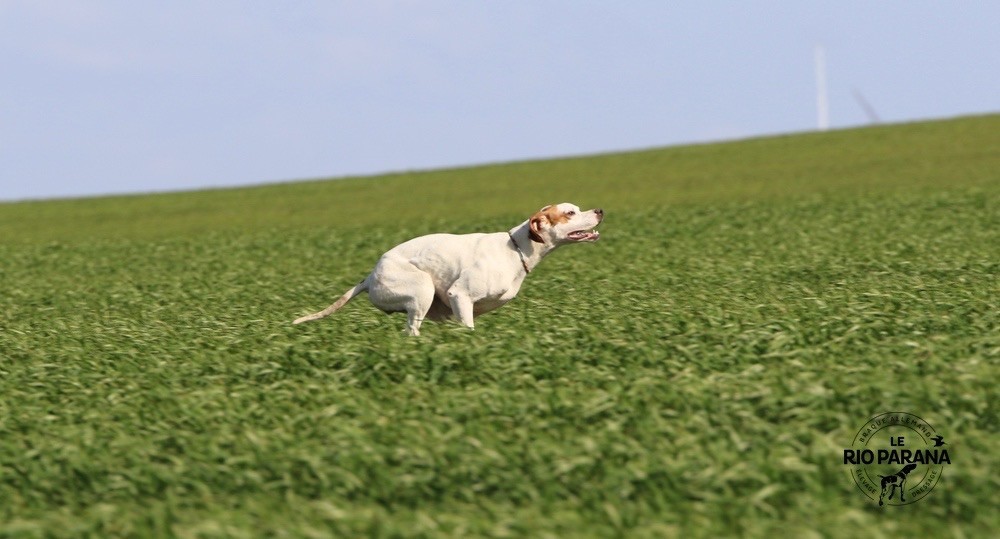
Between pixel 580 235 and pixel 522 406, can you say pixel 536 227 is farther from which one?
pixel 522 406

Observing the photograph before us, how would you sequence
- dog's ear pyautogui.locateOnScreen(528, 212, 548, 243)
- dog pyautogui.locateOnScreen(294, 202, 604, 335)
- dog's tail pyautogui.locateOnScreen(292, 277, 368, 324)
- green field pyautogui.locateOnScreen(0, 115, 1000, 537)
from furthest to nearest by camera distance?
dog's tail pyautogui.locateOnScreen(292, 277, 368, 324) → dog's ear pyautogui.locateOnScreen(528, 212, 548, 243) → dog pyautogui.locateOnScreen(294, 202, 604, 335) → green field pyautogui.locateOnScreen(0, 115, 1000, 537)

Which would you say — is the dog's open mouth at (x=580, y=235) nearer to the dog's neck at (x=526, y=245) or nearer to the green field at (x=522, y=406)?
the dog's neck at (x=526, y=245)

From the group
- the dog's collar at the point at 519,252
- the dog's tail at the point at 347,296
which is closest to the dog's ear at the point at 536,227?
the dog's collar at the point at 519,252

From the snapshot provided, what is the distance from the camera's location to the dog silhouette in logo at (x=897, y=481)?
280 inches

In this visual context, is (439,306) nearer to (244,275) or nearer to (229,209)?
(244,275)

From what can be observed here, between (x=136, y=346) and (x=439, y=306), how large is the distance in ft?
11.1

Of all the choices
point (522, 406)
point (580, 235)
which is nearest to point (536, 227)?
point (580, 235)

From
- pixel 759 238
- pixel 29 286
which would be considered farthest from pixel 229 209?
pixel 759 238

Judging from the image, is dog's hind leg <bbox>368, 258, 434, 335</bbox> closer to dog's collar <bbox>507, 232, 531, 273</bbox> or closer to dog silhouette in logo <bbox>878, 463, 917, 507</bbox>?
dog's collar <bbox>507, 232, 531, 273</bbox>

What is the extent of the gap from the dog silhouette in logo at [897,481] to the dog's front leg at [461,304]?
5020 mm

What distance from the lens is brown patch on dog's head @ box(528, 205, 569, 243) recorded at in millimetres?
11500

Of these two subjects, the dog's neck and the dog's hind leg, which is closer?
the dog's hind leg

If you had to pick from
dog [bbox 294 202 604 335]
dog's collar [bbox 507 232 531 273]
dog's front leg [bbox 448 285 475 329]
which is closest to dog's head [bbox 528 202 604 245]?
dog [bbox 294 202 604 335]

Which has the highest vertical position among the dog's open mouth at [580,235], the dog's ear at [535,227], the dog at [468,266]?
the dog's ear at [535,227]
